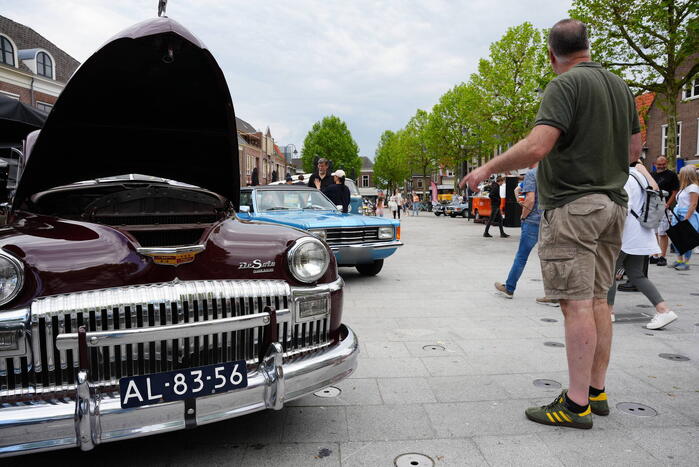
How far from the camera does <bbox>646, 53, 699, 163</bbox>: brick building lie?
82.8ft

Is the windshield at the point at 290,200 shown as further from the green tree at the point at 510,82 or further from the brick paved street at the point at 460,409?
the green tree at the point at 510,82

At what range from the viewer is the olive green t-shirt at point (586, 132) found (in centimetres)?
252

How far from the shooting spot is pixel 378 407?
9.77 ft

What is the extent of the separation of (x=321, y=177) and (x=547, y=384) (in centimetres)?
711

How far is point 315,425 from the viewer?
9.03 feet

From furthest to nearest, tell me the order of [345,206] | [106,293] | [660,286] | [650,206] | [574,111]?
[345,206]
[660,286]
[650,206]
[574,111]
[106,293]

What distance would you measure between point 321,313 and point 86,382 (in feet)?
3.71

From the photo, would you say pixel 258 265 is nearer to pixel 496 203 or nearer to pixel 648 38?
pixel 496 203

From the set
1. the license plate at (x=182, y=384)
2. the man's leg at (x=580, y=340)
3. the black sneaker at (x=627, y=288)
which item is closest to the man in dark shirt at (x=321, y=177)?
the black sneaker at (x=627, y=288)

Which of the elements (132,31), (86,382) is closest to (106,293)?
(86,382)

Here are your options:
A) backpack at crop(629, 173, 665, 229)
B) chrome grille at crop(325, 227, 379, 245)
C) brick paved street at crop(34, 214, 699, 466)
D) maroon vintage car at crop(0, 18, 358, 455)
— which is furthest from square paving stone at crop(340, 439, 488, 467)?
chrome grille at crop(325, 227, 379, 245)

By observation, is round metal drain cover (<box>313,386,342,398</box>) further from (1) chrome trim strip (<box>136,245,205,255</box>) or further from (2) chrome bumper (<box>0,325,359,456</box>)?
(1) chrome trim strip (<box>136,245,205,255</box>)

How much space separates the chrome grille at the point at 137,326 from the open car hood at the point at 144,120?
4.63 feet

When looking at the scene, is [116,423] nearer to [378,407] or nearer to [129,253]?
[129,253]
